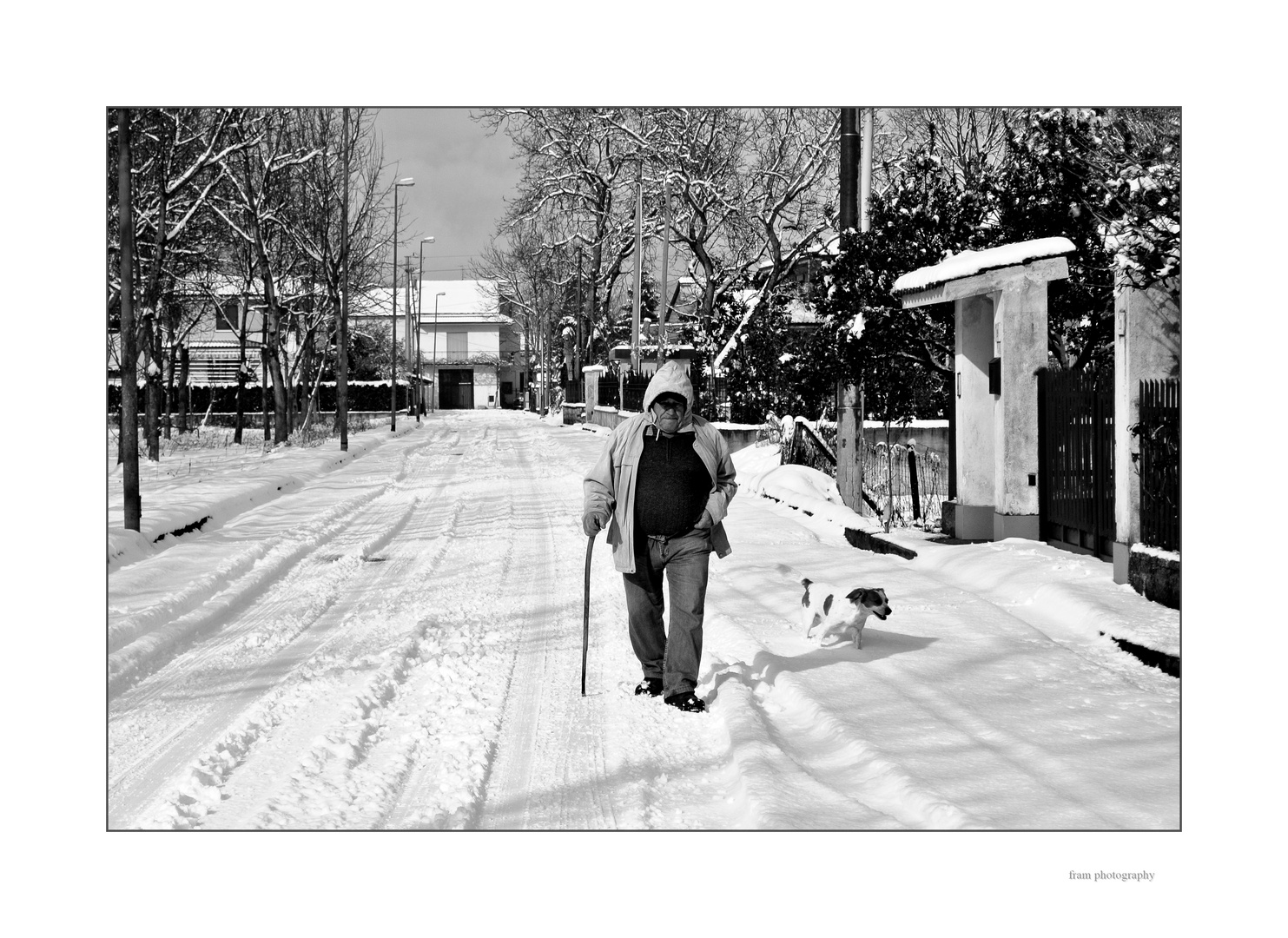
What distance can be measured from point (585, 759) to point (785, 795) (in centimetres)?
106

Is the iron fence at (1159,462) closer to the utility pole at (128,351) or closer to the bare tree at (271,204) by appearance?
the utility pole at (128,351)

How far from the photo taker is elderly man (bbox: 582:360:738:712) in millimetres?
6586

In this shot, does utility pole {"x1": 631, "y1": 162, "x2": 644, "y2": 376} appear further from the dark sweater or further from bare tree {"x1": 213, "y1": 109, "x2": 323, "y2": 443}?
the dark sweater

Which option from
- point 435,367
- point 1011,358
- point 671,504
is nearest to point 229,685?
point 671,504

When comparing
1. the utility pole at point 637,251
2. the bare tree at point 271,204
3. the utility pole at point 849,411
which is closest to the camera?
the utility pole at point 849,411

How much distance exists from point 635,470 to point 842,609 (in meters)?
2.22

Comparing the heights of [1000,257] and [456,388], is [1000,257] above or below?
below

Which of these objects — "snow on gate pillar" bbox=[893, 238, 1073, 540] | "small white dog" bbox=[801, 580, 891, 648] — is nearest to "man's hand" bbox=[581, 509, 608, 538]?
"small white dog" bbox=[801, 580, 891, 648]

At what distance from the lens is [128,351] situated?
13031 mm

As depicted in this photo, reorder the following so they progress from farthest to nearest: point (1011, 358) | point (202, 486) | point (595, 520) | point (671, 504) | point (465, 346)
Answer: point (465, 346) → point (202, 486) → point (1011, 358) → point (595, 520) → point (671, 504)

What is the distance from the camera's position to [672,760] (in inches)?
224

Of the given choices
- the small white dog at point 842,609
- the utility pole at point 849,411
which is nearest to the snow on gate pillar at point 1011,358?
the utility pole at point 849,411

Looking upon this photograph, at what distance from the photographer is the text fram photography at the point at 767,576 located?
5359 mm

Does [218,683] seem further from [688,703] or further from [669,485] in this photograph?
[669,485]
